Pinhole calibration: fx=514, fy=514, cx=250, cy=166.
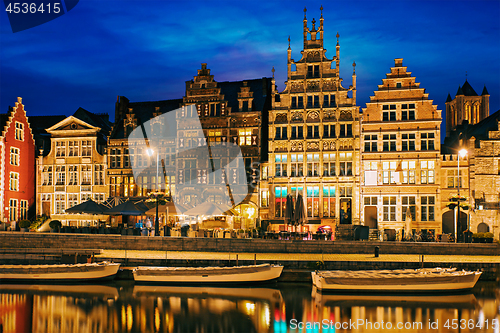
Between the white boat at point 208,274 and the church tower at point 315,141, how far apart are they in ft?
48.3

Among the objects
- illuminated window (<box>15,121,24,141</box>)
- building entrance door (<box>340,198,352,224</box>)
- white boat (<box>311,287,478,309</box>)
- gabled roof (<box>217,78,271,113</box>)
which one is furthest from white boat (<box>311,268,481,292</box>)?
illuminated window (<box>15,121,24,141</box>)

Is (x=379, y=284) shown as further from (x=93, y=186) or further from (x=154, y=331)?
(x=93, y=186)

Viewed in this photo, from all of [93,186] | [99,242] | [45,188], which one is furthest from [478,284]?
[45,188]

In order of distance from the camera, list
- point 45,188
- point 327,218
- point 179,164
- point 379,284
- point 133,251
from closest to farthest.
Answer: point 379,284 → point 133,251 → point 327,218 → point 179,164 → point 45,188

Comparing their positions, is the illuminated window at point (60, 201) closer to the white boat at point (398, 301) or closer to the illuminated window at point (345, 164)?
the illuminated window at point (345, 164)

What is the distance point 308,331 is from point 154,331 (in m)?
5.25

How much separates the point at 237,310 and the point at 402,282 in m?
7.53

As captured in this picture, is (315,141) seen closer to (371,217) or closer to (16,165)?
(371,217)

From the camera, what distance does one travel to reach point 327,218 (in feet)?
126

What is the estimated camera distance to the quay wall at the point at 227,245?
1091 inches

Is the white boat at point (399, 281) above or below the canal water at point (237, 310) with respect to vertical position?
above

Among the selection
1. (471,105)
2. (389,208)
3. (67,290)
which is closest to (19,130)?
(67,290)

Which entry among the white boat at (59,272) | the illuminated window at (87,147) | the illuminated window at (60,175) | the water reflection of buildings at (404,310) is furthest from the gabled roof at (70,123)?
the water reflection of buildings at (404,310)

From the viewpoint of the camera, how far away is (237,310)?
19781mm
